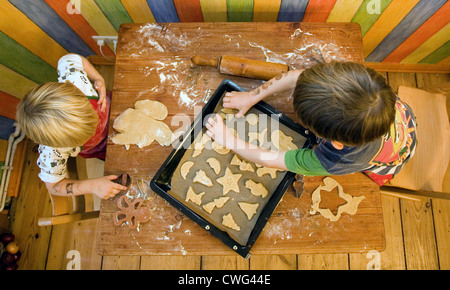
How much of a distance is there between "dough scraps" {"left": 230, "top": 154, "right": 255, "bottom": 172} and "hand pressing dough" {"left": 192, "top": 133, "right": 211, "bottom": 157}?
0.42 ft

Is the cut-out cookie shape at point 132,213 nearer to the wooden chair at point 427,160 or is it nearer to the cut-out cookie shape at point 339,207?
the cut-out cookie shape at point 339,207

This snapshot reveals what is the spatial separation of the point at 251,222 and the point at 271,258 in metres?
0.85

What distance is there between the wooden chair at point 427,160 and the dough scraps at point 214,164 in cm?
75

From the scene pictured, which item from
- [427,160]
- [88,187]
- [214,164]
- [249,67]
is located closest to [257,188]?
[214,164]

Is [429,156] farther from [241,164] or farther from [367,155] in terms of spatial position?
[241,164]

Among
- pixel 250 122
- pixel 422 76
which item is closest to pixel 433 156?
pixel 250 122

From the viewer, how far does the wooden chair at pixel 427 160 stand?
129 cm

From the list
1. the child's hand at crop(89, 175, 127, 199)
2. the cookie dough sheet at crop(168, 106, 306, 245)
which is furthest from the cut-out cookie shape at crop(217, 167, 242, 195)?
the child's hand at crop(89, 175, 127, 199)

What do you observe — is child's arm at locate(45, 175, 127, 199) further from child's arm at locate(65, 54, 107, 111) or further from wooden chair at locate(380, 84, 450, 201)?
wooden chair at locate(380, 84, 450, 201)

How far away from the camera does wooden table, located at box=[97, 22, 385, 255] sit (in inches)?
42.5

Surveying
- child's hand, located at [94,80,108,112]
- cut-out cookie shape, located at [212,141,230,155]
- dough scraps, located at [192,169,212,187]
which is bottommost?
dough scraps, located at [192,169,212,187]

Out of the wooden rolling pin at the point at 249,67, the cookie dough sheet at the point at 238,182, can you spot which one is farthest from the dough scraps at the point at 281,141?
the wooden rolling pin at the point at 249,67

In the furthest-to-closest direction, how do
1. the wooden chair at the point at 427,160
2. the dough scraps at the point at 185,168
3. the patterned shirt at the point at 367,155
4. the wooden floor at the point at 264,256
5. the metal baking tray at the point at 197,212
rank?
the wooden floor at the point at 264,256 < the wooden chair at the point at 427,160 < the dough scraps at the point at 185,168 < the metal baking tray at the point at 197,212 < the patterned shirt at the point at 367,155

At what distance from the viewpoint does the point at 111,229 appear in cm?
109
